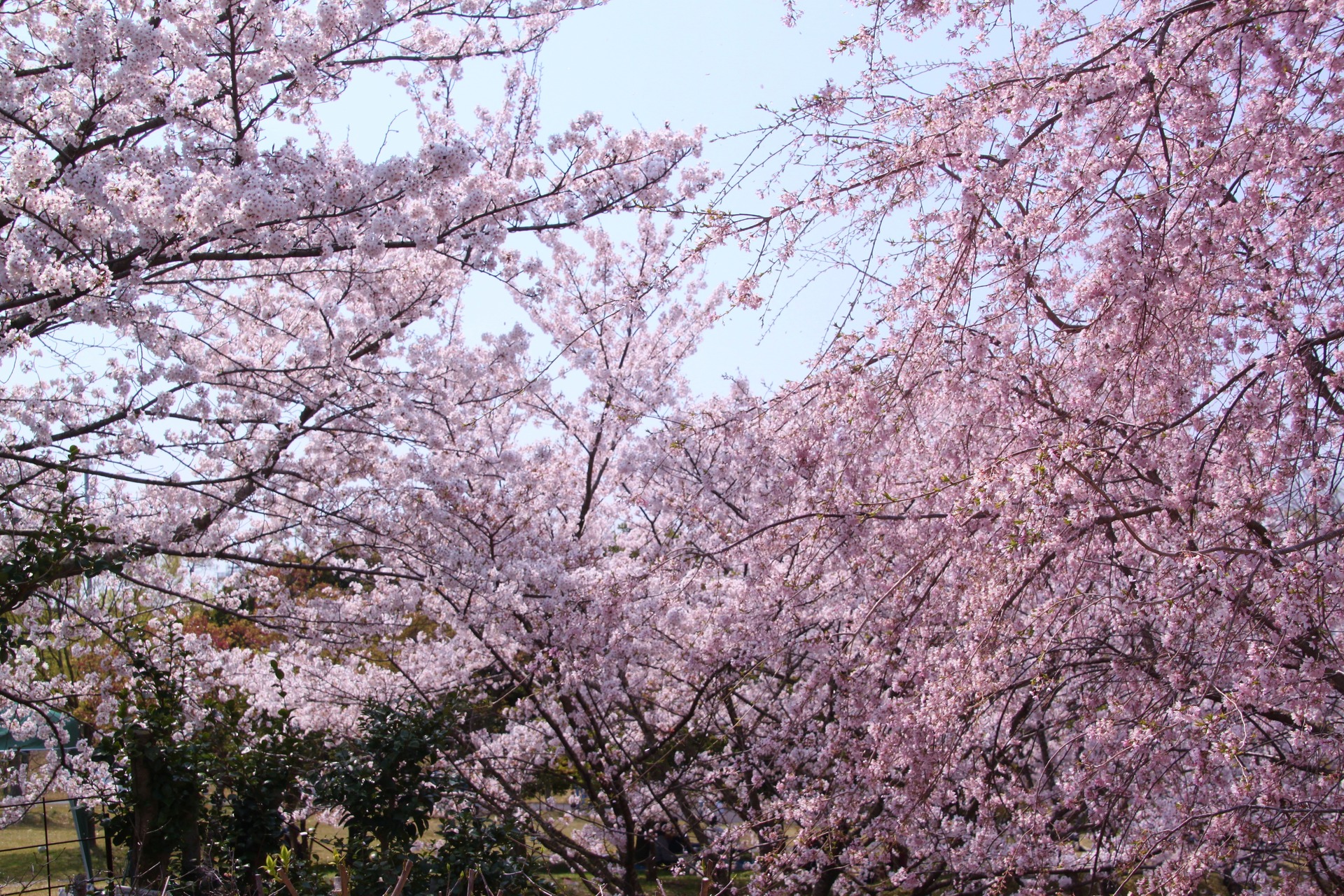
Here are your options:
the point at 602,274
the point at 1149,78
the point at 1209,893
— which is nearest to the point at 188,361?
the point at 602,274

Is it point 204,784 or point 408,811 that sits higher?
point 204,784

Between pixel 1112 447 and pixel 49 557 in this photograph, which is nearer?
pixel 1112 447

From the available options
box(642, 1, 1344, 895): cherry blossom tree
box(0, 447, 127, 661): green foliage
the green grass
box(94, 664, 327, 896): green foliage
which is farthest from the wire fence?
box(642, 1, 1344, 895): cherry blossom tree

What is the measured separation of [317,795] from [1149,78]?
4.95 m

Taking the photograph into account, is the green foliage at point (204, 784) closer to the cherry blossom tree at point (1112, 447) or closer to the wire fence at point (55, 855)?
the wire fence at point (55, 855)

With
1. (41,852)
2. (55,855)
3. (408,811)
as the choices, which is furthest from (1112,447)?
(41,852)

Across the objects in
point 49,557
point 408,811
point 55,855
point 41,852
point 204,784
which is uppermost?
point 49,557

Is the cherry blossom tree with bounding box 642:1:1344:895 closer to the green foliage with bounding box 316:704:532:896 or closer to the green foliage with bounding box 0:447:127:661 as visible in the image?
the green foliage with bounding box 316:704:532:896

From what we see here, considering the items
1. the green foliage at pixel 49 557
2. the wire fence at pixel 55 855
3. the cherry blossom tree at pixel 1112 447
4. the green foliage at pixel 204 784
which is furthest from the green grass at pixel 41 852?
the cherry blossom tree at pixel 1112 447

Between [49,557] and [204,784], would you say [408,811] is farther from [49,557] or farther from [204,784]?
[49,557]

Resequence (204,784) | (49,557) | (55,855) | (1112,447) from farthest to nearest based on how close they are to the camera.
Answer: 1. (55,855)
2. (204,784)
3. (49,557)
4. (1112,447)

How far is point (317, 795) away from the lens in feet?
16.1

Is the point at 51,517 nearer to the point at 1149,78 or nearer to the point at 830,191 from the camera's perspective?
the point at 830,191

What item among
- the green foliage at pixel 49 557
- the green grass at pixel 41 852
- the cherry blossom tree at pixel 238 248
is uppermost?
the cherry blossom tree at pixel 238 248
